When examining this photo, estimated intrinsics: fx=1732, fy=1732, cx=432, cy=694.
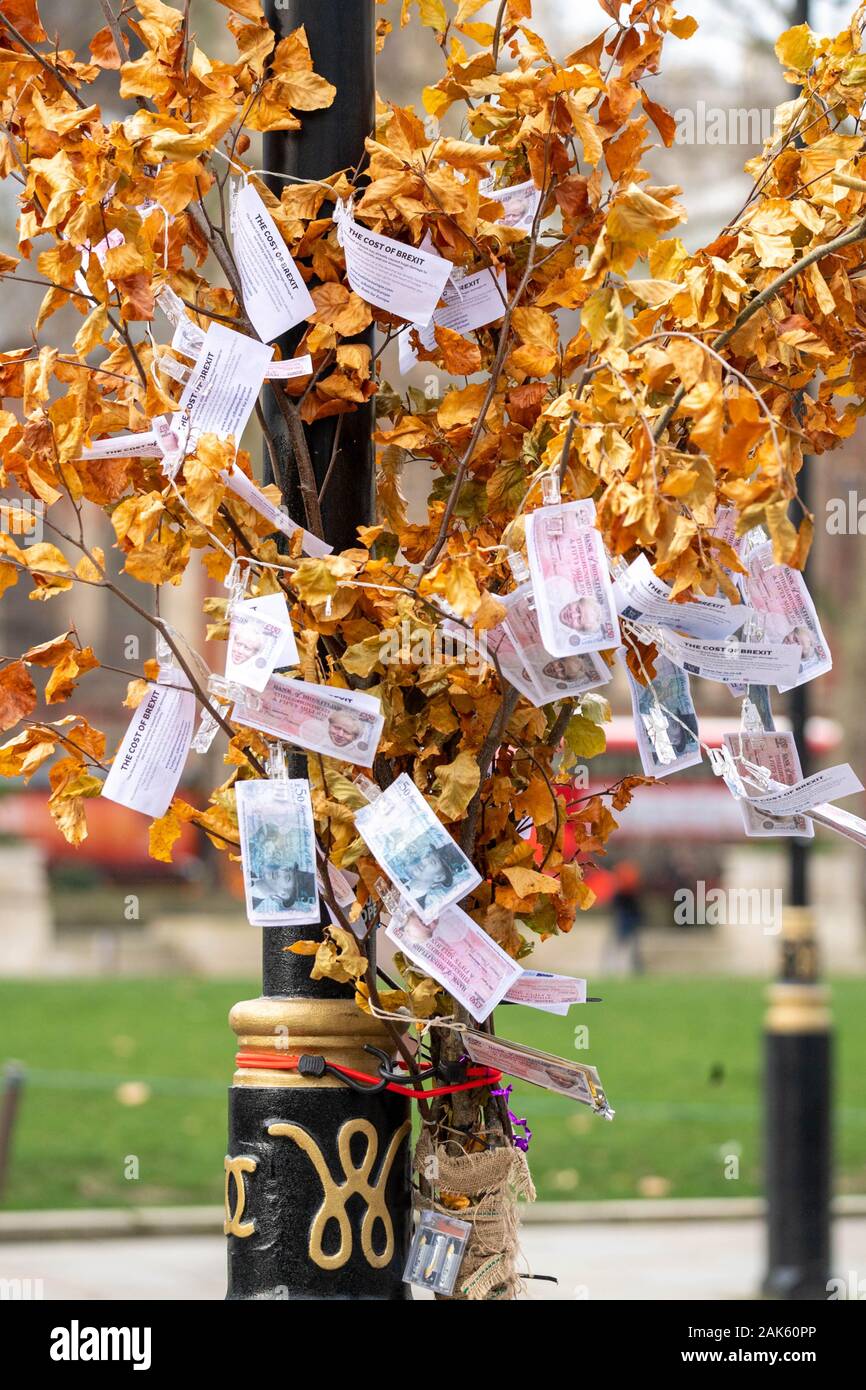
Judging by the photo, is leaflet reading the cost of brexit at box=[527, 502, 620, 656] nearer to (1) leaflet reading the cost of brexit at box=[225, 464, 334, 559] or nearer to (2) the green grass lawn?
(1) leaflet reading the cost of brexit at box=[225, 464, 334, 559]

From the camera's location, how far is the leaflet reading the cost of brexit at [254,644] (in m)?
2.14

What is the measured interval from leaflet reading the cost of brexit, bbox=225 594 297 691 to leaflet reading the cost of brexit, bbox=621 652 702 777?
19.5 inches

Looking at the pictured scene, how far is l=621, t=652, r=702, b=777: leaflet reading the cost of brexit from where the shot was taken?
7.70ft

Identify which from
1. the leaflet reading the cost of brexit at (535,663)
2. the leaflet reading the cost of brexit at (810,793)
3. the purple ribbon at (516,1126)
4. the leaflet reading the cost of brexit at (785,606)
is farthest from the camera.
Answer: the purple ribbon at (516,1126)

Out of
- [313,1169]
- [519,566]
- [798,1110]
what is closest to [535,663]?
[519,566]

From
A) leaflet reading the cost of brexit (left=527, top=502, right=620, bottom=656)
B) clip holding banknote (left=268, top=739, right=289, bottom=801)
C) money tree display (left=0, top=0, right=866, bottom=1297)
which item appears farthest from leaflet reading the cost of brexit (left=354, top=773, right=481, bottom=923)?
leaflet reading the cost of brexit (left=527, top=502, right=620, bottom=656)

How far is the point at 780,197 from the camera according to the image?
2.33 m

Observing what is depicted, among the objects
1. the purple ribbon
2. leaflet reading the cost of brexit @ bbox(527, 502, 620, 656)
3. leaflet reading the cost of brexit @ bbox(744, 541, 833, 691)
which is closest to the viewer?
leaflet reading the cost of brexit @ bbox(527, 502, 620, 656)

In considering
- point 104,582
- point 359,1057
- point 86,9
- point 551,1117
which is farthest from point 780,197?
point 86,9

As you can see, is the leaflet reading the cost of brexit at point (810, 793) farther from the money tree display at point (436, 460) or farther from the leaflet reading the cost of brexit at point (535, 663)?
the leaflet reading the cost of brexit at point (535, 663)

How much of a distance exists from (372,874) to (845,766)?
63 cm

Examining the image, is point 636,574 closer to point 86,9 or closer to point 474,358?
point 474,358

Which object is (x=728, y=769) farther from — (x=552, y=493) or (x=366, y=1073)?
(x=366, y=1073)

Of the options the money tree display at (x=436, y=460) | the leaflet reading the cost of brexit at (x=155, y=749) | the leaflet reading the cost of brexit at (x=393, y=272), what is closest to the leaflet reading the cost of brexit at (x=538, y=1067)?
the money tree display at (x=436, y=460)
